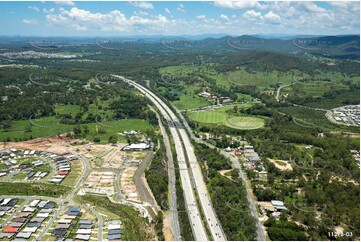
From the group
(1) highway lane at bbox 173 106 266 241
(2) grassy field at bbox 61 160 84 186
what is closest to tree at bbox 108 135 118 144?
(2) grassy field at bbox 61 160 84 186

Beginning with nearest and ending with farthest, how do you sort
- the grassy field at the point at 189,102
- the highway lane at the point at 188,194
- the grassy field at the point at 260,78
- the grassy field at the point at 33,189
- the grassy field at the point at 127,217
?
the grassy field at the point at 127,217 → the highway lane at the point at 188,194 → the grassy field at the point at 33,189 → the grassy field at the point at 189,102 → the grassy field at the point at 260,78

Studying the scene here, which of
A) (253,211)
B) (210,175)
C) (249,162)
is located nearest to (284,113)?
(249,162)

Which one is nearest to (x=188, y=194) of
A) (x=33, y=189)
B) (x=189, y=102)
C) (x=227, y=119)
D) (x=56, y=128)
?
(x=33, y=189)

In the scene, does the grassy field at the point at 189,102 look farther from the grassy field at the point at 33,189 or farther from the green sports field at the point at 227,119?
the grassy field at the point at 33,189

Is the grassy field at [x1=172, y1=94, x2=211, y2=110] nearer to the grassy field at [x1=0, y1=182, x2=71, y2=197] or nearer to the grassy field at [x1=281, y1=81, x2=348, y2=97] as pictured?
the grassy field at [x1=281, y1=81, x2=348, y2=97]

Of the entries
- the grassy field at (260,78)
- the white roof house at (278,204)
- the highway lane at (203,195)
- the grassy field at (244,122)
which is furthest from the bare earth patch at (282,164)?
the grassy field at (260,78)

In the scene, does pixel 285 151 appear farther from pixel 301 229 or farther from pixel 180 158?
pixel 301 229

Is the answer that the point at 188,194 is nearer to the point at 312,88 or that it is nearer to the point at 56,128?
the point at 56,128
